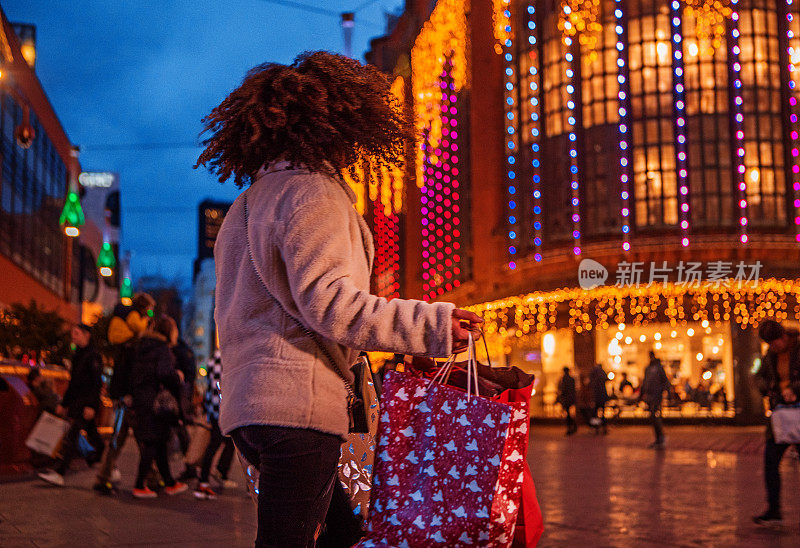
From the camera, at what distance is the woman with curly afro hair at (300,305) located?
9.28ft

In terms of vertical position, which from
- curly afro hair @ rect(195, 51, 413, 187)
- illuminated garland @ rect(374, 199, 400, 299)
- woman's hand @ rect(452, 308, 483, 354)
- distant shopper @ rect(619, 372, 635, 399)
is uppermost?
illuminated garland @ rect(374, 199, 400, 299)

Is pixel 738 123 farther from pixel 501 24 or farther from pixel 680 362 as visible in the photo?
pixel 501 24

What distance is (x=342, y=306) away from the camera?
2.81 m

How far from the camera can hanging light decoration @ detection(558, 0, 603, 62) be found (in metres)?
33.7

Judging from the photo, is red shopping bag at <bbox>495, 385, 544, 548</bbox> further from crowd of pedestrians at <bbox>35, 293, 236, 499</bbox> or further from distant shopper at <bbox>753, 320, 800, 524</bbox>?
crowd of pedestrians at <bbox>35, 293, 236, 499</bbox>

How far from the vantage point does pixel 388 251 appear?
56.3m

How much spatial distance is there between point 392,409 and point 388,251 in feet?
175

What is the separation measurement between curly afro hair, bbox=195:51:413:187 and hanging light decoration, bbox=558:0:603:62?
3165 cm

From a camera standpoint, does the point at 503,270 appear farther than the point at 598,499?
Yes

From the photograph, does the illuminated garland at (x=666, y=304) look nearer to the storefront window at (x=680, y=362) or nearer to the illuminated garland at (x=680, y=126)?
the storefront window at (x=680, y=362)

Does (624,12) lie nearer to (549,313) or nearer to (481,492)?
(549,313)

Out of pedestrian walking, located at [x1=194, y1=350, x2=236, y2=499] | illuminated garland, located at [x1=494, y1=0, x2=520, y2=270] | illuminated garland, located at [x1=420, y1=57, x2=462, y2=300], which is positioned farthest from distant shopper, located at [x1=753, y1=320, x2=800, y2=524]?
illuminated garland, located at [x1=420, y1=57, x2=462, y2=300]

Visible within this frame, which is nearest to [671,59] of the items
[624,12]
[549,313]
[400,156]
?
[624,12]

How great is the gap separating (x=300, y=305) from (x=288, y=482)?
1.61 feet
